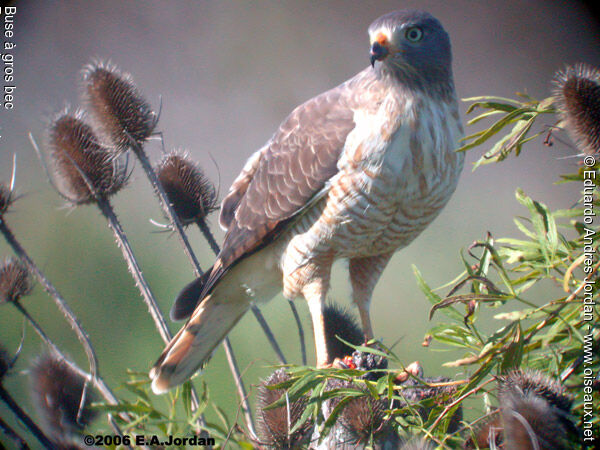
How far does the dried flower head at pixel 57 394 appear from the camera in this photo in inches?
31.9

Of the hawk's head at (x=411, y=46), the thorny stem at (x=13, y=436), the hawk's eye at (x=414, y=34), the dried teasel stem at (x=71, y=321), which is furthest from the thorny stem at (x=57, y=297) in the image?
the hawk's eye at (x=414, y=34)

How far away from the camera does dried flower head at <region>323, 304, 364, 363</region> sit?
1.17 meters

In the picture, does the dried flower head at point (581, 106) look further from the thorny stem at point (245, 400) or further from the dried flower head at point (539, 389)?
the thorny stem at point (245, 400)

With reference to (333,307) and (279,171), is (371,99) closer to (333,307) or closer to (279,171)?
(279,171)

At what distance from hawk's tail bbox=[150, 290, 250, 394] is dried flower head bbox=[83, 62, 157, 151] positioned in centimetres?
46

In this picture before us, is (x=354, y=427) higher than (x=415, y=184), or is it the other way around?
(x=415, y=184)

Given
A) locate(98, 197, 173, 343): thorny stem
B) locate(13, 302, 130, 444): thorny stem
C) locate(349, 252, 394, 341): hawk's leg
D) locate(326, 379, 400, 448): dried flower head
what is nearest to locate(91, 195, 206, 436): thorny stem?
locate(98, 197, 173, 343): thorny stem

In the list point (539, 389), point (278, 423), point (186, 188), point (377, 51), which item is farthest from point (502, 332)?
point (186, 188)

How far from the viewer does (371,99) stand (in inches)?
45.3

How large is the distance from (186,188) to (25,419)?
66 cm

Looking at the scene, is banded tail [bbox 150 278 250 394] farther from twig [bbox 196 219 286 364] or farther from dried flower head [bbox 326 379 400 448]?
dried flower head [bbox 326 379 400 448]

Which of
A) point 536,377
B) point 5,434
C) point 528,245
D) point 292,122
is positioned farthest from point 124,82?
point 536,377

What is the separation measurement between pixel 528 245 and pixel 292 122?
70 centimetres

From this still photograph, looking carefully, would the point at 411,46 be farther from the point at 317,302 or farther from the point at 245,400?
the point at 245,400
